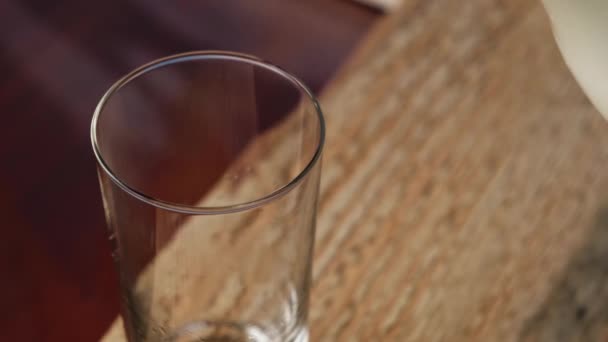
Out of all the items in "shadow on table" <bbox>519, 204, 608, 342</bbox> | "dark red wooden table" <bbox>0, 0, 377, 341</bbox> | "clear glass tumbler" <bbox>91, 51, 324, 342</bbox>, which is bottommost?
"dark red wooden table" <bbox>0, 0, 377, 341</bbox>

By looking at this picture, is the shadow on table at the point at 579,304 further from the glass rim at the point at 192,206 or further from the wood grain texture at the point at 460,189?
the glass rim at the point at 192,206

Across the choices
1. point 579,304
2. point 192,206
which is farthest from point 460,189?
point 192,206

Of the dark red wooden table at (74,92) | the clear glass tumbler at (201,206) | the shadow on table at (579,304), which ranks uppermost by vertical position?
the shadow on table at (579,304)

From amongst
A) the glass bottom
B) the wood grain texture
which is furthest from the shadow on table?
the glass bottom

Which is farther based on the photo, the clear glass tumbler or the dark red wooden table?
the dark red wooden table

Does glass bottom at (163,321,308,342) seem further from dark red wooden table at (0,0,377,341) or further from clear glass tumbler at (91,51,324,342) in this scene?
dark red wooden table at (0,0,377,341)

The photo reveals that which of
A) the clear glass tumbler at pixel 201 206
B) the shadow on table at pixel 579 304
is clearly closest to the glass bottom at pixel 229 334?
the clear glass tumbler at pixel 201 206

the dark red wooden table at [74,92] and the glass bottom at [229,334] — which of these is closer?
→ the glass bottom at [229,334]
